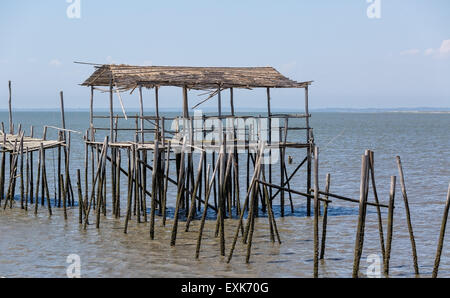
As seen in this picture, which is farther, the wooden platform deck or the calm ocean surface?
the wooden platform deck

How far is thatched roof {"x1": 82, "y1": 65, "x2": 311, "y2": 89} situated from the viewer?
22484 millimetres

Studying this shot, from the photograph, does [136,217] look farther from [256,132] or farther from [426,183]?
[426,183]

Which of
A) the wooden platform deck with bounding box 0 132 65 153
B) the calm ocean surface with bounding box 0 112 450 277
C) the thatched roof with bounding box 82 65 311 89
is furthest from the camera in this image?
the wooden platform deck with bounding box 0 132 65 153

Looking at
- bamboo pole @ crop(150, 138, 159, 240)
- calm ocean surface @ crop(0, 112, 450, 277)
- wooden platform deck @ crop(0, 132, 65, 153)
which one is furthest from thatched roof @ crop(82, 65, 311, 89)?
calm ocean surface @ crop(0, 112, 450, 277)

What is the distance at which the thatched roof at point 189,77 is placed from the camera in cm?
2248

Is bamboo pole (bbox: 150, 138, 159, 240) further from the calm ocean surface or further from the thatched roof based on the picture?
the thatched roof

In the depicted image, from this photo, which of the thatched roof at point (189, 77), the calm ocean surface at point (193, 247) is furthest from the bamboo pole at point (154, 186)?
the thatched roof at point (189, 77)

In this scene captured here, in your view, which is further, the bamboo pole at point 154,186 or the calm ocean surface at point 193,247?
the bamboo pole at point 154,186

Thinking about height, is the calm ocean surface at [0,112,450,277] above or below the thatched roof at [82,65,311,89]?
below

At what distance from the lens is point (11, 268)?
17312 mm

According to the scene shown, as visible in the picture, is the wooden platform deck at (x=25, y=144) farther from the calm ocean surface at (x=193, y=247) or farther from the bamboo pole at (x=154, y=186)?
the bamboo pole at (x=154, y=186)

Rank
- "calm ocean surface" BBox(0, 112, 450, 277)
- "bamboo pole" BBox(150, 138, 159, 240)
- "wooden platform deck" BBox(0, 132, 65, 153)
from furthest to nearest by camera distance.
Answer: "wooden platform deck" BBox(0, 132, 65, 153)
"bamboo pole" BBox(150, 138, 159, 240)
"calm ocean surface" BBox(0, 112, 450, 277)
